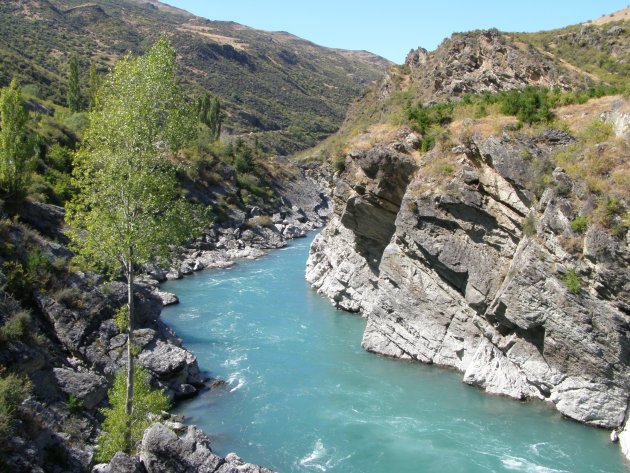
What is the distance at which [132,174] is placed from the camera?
46.6 feet

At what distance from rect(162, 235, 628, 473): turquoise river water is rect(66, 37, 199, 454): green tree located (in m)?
5.80

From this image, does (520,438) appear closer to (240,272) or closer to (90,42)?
(240,272)

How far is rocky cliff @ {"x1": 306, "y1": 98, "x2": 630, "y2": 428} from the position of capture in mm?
18328

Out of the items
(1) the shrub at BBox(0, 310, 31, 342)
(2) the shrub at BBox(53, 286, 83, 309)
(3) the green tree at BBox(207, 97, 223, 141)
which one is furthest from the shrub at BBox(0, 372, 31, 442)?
(3) the green tree at BBox(207, 97, 223, 141)

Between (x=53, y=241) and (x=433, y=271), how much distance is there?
16611 mm

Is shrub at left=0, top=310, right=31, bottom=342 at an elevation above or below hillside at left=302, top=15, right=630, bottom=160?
below

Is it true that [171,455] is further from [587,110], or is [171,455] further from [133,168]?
[587,110]

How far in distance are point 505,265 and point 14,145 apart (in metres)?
20.5

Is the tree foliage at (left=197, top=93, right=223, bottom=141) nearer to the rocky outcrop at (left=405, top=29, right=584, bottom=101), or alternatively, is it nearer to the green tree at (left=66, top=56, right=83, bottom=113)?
the green tree at (left=66, top=56, right=83, bottom=113)

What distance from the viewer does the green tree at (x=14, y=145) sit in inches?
845

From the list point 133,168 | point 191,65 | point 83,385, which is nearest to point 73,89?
point 83,385

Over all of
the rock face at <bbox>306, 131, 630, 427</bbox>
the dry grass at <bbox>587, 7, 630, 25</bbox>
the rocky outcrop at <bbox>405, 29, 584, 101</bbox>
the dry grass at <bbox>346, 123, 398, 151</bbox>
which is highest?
the dry grass at <bbox>587, 7, 630, 25</bbox>

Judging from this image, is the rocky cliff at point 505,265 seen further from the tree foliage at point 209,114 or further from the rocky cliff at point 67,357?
the tree foliage at point 209,114

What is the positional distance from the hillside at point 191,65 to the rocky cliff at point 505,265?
170 feet
